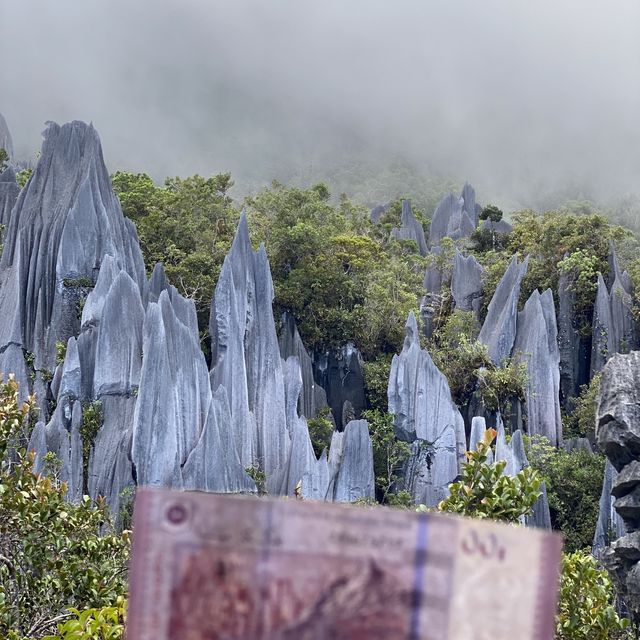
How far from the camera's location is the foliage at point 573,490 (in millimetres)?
25141

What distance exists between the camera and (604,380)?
1257cm

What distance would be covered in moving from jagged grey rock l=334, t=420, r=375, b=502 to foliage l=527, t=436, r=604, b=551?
4323mm

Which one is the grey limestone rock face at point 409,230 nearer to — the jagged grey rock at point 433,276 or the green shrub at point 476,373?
the jagged grey rock at point 433,276

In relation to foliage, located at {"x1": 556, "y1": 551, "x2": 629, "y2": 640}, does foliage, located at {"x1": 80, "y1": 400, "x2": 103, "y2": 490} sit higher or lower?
higher

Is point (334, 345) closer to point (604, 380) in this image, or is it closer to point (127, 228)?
point (127, 228)

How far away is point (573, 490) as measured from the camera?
25.7 m

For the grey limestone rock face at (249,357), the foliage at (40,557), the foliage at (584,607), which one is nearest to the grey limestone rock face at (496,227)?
the grey limestone rock face at (249,357)

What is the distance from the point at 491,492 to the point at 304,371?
22.9m

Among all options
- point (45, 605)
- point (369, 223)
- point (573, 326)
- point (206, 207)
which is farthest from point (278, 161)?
point (45, 605)

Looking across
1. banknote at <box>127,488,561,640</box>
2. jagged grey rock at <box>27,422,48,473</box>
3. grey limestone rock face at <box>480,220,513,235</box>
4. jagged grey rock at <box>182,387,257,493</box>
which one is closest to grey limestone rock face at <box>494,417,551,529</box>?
jagged grey rock at <box>182,387,257,493</box>

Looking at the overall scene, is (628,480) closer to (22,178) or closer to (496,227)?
(22,178)

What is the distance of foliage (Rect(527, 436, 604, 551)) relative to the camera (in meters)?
25.1

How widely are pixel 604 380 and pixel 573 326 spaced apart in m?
20.6

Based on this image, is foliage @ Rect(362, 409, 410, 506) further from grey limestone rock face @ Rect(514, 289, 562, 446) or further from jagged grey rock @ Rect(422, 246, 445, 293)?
jagged grey rock @ Rect(422, 246, 445, 293)
